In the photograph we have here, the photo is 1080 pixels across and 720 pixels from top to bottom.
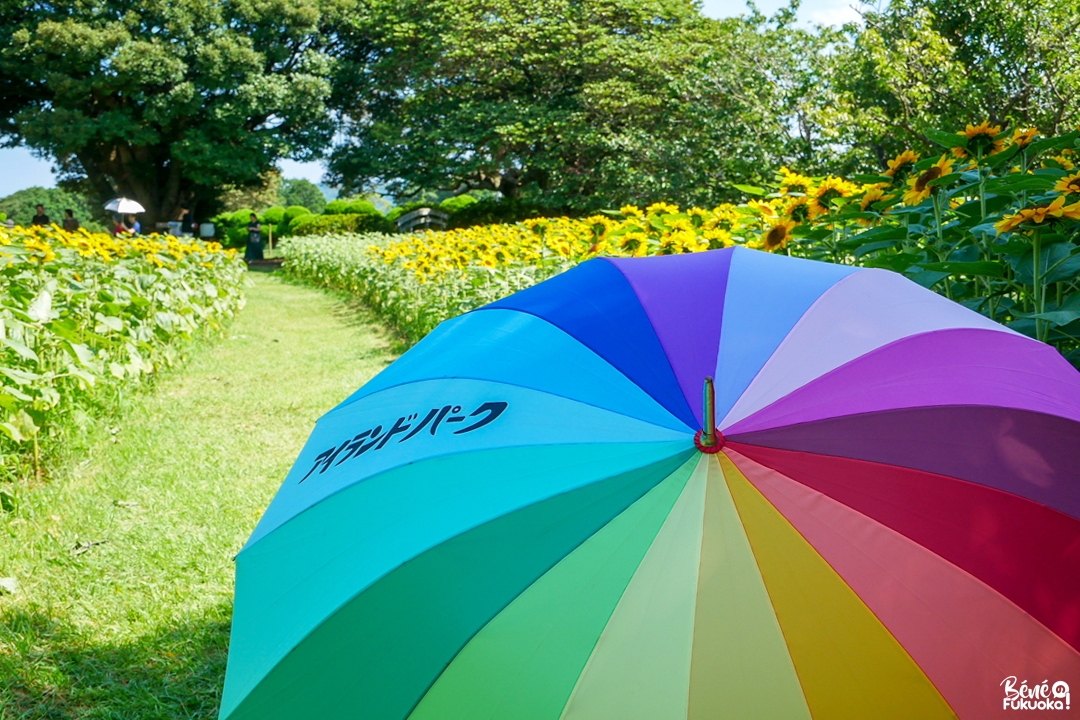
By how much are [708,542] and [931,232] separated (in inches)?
97.9

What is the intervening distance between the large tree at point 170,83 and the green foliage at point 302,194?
58.6 meters

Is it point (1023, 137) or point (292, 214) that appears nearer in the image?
point (1023, 137)

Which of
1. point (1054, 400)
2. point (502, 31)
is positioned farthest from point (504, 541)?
point (502, 31)

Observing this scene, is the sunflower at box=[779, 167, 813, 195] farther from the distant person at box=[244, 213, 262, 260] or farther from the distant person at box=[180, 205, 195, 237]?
the distant person at box=[180, 205, 195, 237]

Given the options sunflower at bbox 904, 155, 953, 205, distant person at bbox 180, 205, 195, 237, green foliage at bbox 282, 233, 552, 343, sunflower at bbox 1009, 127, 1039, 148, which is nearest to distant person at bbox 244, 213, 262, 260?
distant person at bbox 180, 205, 195, 237

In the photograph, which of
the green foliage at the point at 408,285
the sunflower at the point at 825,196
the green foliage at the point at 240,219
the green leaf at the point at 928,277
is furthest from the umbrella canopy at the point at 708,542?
the green foliage at the point at 240,219

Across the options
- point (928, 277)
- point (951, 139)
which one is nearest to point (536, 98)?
point (951, 139)

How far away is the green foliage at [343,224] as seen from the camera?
21797 mm

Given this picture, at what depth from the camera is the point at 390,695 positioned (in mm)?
938

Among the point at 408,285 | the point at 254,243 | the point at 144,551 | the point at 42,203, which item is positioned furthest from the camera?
the point at 42,203

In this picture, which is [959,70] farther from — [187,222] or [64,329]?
[187,222]

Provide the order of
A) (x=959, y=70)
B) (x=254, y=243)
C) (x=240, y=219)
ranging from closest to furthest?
(x=959, y=70)
(x=254, y=243)
(x=240, y=219)

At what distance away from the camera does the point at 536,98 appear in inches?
795

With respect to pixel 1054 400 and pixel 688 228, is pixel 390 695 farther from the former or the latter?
pixel 688 228
